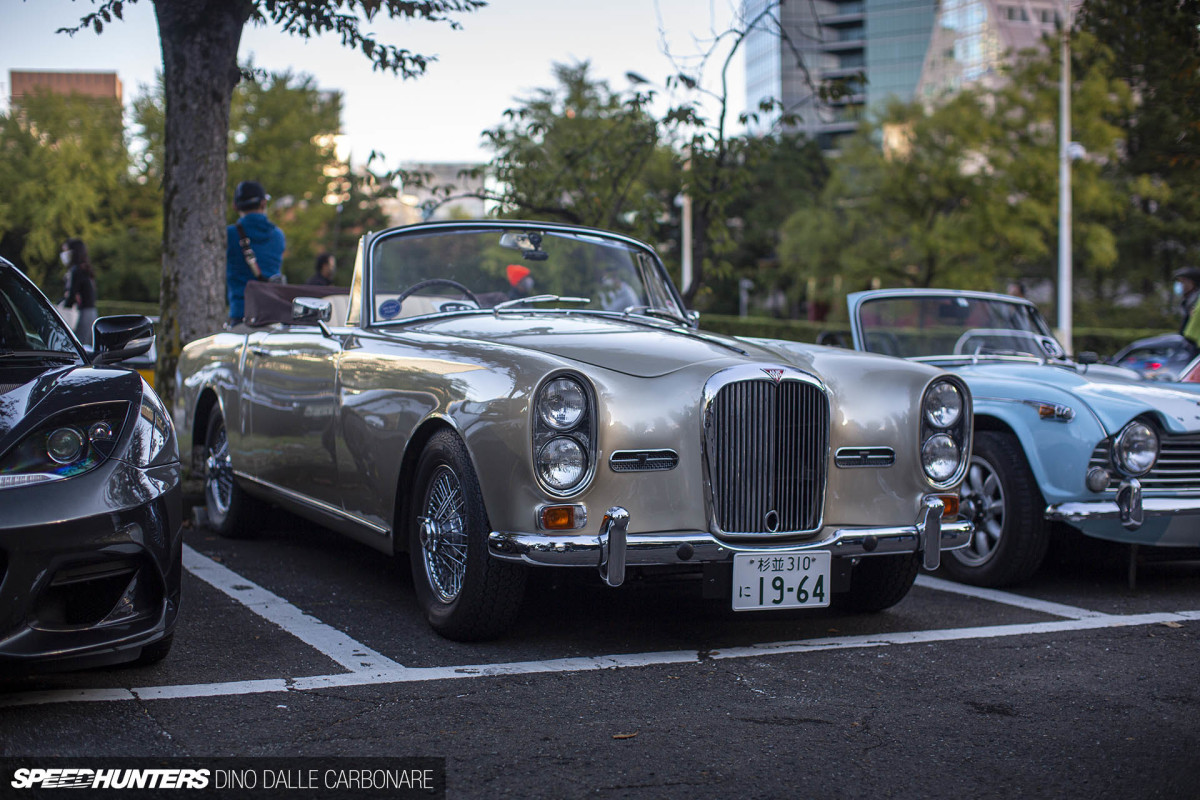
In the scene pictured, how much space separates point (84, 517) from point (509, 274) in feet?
9.29

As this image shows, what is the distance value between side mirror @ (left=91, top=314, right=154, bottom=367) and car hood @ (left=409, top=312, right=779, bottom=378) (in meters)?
1.19

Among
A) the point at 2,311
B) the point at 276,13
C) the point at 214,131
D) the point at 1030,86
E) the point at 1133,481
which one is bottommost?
the point at 1133,481

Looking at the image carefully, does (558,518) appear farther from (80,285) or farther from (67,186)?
(67,186)

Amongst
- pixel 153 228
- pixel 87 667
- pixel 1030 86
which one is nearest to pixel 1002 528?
pixel 87 667

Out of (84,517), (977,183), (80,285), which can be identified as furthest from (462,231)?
(977,183)

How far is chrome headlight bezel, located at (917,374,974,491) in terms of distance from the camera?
4.63m

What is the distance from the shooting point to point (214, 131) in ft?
28.0

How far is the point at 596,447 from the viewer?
4.04 m

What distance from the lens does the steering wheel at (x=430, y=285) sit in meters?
5.57

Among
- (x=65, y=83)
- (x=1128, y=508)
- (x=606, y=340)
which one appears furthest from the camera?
(x=65, y=83)

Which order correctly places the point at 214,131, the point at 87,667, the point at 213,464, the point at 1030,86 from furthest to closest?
the point at 1030,86
the point at 214,131
the point at 213,464
the point at 87,667

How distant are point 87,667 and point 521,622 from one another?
5.90 feet

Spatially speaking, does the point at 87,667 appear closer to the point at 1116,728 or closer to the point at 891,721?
the point at 891,721

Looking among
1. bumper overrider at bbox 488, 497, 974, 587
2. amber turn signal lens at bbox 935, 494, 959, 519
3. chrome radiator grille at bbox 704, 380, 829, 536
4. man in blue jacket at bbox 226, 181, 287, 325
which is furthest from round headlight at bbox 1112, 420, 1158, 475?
man in blue jacket at bbox 226, 181, 287, 325
